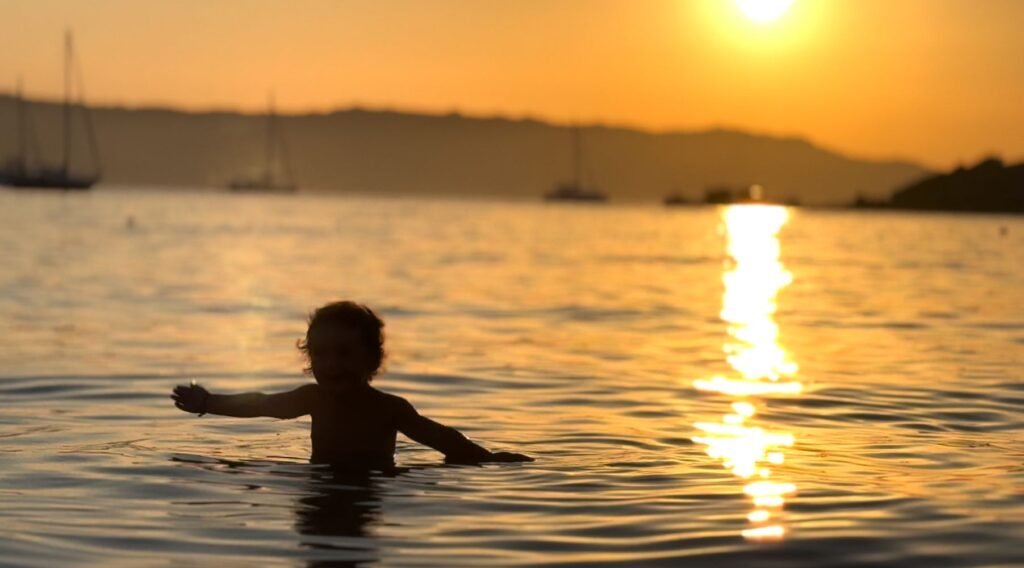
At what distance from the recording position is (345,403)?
360 inches

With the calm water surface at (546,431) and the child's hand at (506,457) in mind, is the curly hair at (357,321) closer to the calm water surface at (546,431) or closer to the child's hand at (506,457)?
the calm water surface at (546,431)

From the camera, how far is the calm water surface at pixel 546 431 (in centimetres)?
762

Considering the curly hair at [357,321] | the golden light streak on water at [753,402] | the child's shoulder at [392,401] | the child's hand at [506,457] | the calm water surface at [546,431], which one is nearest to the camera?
the calm water surface at [546,431]

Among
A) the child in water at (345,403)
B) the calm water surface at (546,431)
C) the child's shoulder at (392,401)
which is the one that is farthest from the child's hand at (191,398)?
the child's shoulder at (392,401)

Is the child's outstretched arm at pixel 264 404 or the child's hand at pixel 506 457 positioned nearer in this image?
the child's outstretched arm at pixel 264 404

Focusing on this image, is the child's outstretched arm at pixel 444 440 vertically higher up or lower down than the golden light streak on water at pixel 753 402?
higher up

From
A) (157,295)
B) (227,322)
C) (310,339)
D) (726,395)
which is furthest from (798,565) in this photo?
Result: (157,295)

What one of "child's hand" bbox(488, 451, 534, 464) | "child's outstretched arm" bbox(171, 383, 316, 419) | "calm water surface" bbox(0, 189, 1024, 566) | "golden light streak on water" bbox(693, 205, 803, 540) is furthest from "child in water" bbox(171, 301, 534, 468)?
"golden light streak on water" bbox(693, 205, 803, 540)

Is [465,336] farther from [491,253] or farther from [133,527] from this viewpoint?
[491,253]

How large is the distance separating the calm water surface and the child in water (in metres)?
0.24

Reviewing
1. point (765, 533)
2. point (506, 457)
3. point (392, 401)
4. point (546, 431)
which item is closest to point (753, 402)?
point (546, 431)

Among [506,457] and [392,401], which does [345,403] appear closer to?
[392,401]

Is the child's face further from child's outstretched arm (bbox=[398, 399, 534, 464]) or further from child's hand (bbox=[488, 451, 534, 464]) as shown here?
child's hand (bbox=[488, 451, 534, 464])

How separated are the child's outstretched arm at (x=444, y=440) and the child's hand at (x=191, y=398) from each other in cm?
114
